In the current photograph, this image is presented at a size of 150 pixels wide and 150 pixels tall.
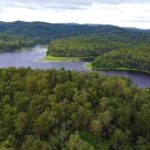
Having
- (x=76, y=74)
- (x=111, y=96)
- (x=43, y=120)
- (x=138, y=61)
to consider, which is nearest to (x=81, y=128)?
(x=43, y=120)

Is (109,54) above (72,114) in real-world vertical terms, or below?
below

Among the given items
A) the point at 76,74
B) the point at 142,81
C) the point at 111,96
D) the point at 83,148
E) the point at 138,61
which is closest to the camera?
the point at 83,148

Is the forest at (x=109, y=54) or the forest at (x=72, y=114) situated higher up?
the forest at (x=72, y=114)

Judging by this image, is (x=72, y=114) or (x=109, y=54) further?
(x=109, y=54)

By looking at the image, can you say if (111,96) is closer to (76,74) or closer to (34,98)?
(76,74)

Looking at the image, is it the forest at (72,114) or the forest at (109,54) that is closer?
the forest at (72,114)

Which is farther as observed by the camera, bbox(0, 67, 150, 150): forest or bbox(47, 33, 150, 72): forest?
bbox(47, 33, 150, 72): forest

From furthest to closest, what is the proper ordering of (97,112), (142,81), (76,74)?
(142,81)
(76,74)
(97,112)

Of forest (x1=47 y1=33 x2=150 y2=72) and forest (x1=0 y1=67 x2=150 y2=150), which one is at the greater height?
forest (x1=0 y1=67 x2=150 y2=150)
